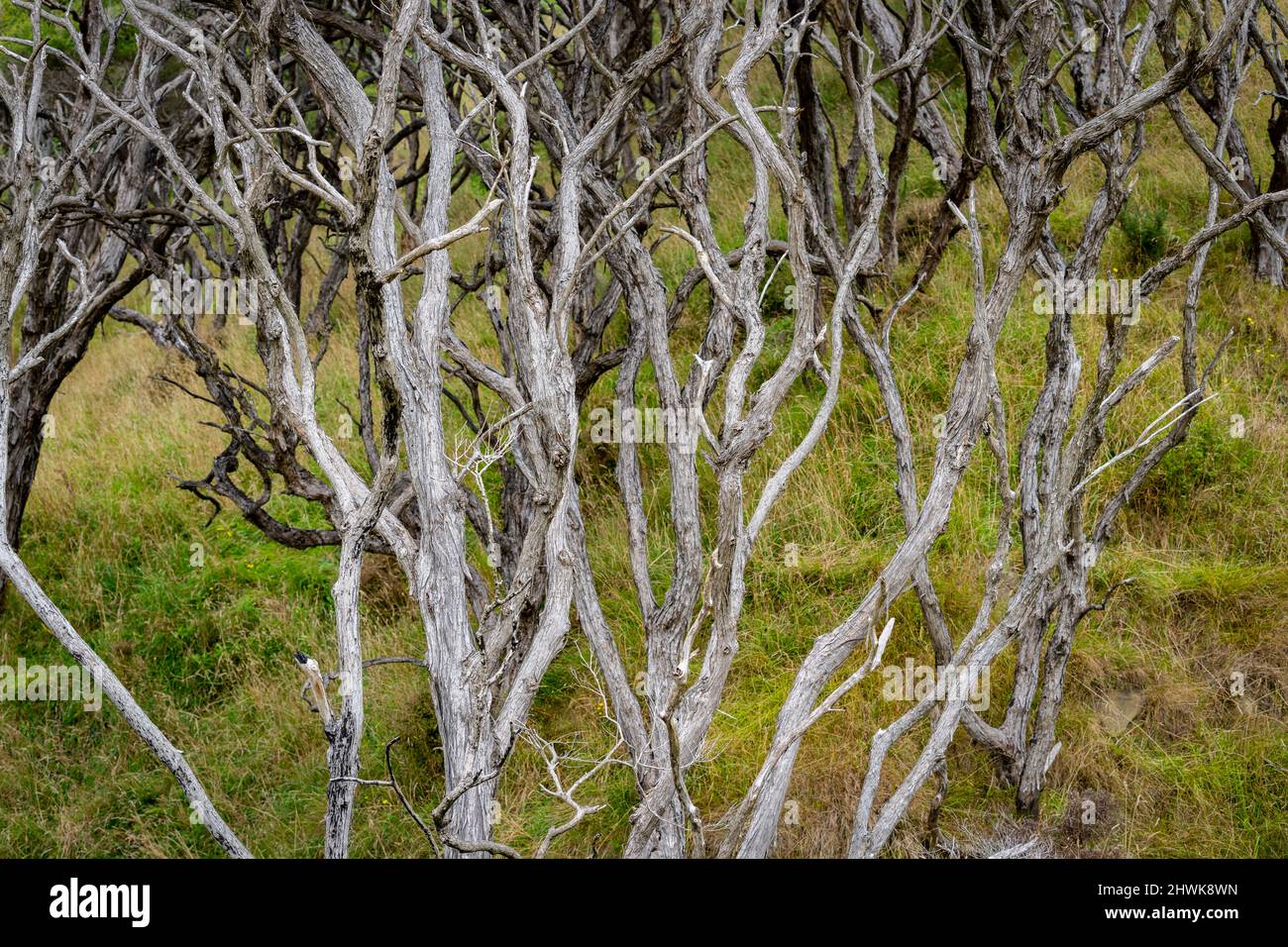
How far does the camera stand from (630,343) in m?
4.96

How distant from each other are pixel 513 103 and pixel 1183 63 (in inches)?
83.5

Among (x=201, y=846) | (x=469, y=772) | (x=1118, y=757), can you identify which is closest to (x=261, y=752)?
(x=201, y=846)

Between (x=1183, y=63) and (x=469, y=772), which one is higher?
(x=1183, y=63)

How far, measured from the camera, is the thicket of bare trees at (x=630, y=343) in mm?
3096

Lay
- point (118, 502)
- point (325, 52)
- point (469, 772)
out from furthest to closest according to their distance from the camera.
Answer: point (118, 502) < point (325, 52) < point (469, 772)

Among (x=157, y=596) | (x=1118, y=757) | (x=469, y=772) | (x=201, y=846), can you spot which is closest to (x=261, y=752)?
(x=201, y=846)

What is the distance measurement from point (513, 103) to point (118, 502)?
17.9 feet

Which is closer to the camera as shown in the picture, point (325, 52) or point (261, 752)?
point (325, 52)

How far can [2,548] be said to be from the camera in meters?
3.53

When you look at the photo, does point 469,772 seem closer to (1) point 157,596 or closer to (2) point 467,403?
(1) point 157,596

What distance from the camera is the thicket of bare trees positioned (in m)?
3.10

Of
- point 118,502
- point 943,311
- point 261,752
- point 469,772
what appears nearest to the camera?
point 469,772

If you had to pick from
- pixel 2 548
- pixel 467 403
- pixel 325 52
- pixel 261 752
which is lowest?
pixel 261 752

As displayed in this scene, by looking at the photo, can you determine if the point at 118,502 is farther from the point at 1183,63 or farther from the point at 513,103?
the point at 1183,63
